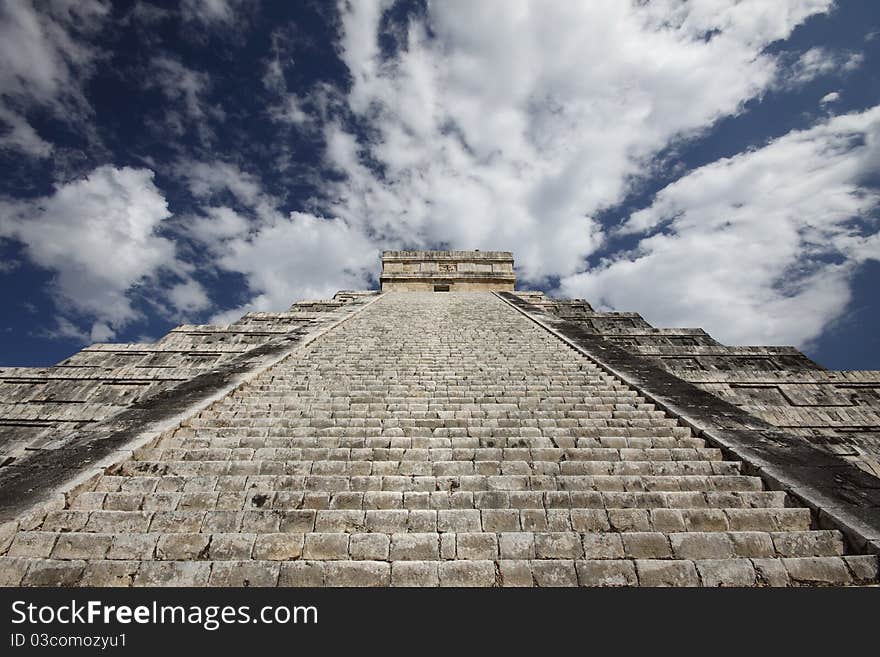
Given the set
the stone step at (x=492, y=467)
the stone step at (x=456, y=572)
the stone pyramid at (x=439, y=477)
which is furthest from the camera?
the stone step at (x=492, y=467)

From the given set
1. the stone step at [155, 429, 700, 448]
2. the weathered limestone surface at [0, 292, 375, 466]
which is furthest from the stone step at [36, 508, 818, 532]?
the weathered limestone surface at [0, 292, 375, 466]

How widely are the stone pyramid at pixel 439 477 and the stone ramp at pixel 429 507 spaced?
0.02 m

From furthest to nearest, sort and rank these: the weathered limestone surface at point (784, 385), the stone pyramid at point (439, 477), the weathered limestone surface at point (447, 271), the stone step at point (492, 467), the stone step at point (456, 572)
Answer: the weathered limestone surface at point (447, 271)
the weathered limestone surface at point (784, 385)
the stone step at point (492, 467)
the stone pyramid at point (439, 477)
the stone step at point (456, 572)

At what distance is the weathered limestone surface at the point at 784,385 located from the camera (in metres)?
6.41

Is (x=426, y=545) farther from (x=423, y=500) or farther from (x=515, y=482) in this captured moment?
(x=515, y=482)

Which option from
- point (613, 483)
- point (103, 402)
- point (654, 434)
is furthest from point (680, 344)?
point (103, 402)

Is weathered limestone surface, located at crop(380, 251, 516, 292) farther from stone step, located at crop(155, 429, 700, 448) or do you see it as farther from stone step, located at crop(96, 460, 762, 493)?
stone step, located at crop(96, 460, 762, 493)

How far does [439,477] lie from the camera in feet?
12.2

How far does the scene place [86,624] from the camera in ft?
8.15

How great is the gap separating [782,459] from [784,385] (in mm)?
4622

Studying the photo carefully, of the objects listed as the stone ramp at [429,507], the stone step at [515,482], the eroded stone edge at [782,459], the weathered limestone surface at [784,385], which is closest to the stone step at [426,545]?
the stone ramp at [429,507]

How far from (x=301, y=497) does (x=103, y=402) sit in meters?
5.86

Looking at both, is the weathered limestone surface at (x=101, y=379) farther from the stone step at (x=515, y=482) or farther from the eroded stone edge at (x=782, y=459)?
the eroded stone edge at (x=782, y=459)

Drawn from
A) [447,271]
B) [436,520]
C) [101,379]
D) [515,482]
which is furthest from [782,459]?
[447,271]
